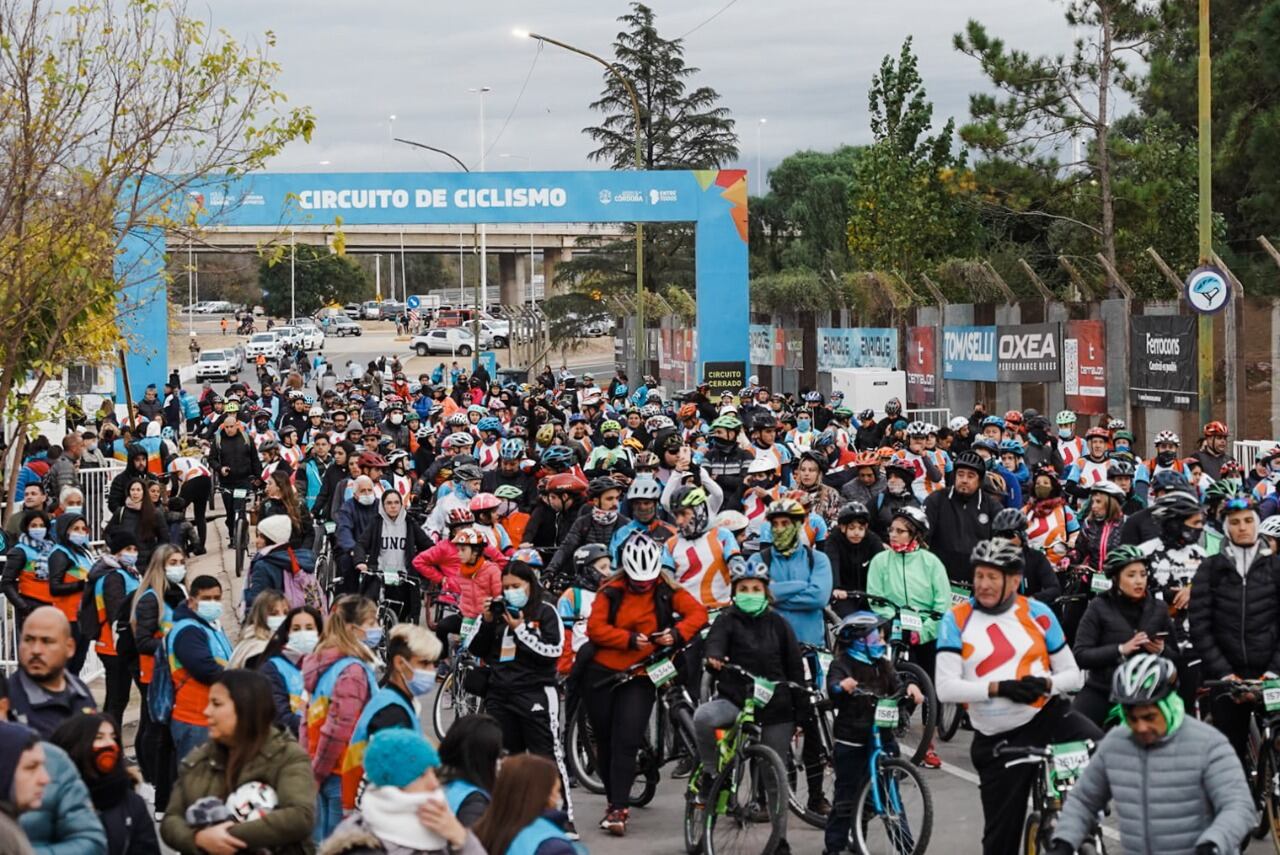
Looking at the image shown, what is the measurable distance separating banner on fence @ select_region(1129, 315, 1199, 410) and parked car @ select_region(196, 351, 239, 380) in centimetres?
5383

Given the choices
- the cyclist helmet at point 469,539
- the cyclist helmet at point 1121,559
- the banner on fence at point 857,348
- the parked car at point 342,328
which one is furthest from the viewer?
the parked car at point 342,328

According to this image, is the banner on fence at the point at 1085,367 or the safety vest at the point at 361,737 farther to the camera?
the banner on fence at the point at 1085,367

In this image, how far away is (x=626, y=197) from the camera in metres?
39.2

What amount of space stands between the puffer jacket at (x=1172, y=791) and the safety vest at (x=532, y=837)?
204 cm

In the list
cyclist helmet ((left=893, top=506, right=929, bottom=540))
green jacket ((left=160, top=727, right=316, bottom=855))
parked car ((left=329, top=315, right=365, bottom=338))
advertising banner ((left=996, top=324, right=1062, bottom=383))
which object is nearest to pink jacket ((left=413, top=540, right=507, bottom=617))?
cyclist helmet ((left=893, top=506, right=929, bottom=540))

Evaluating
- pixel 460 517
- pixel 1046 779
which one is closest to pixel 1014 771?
pixel 1046 779

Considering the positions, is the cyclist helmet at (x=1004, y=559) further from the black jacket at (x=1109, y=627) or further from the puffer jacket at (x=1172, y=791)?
the puffer jacket at (x=1172, y=791)

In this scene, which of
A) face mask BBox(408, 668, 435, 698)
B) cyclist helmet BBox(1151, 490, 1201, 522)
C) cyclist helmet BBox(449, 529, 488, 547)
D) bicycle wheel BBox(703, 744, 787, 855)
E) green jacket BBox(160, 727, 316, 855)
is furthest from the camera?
cyclist helmet BBox(449, 529, 488, 547)

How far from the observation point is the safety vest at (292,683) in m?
9.07

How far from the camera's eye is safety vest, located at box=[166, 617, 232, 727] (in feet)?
32.9

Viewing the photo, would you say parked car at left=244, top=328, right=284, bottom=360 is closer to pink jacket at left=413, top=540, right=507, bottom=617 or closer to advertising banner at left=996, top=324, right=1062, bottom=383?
advertising banner at left=996, top=324, right=1062, bottom=383

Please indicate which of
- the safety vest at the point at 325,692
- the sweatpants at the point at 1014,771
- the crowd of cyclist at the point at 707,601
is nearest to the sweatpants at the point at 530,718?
the crowd of cyclist at the point at 707,601

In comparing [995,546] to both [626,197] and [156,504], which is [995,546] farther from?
[626,197]

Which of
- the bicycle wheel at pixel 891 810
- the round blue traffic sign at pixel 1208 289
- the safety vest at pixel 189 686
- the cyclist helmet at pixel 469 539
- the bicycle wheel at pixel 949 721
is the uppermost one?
the round blue traffic sign at pixel 1208 289
